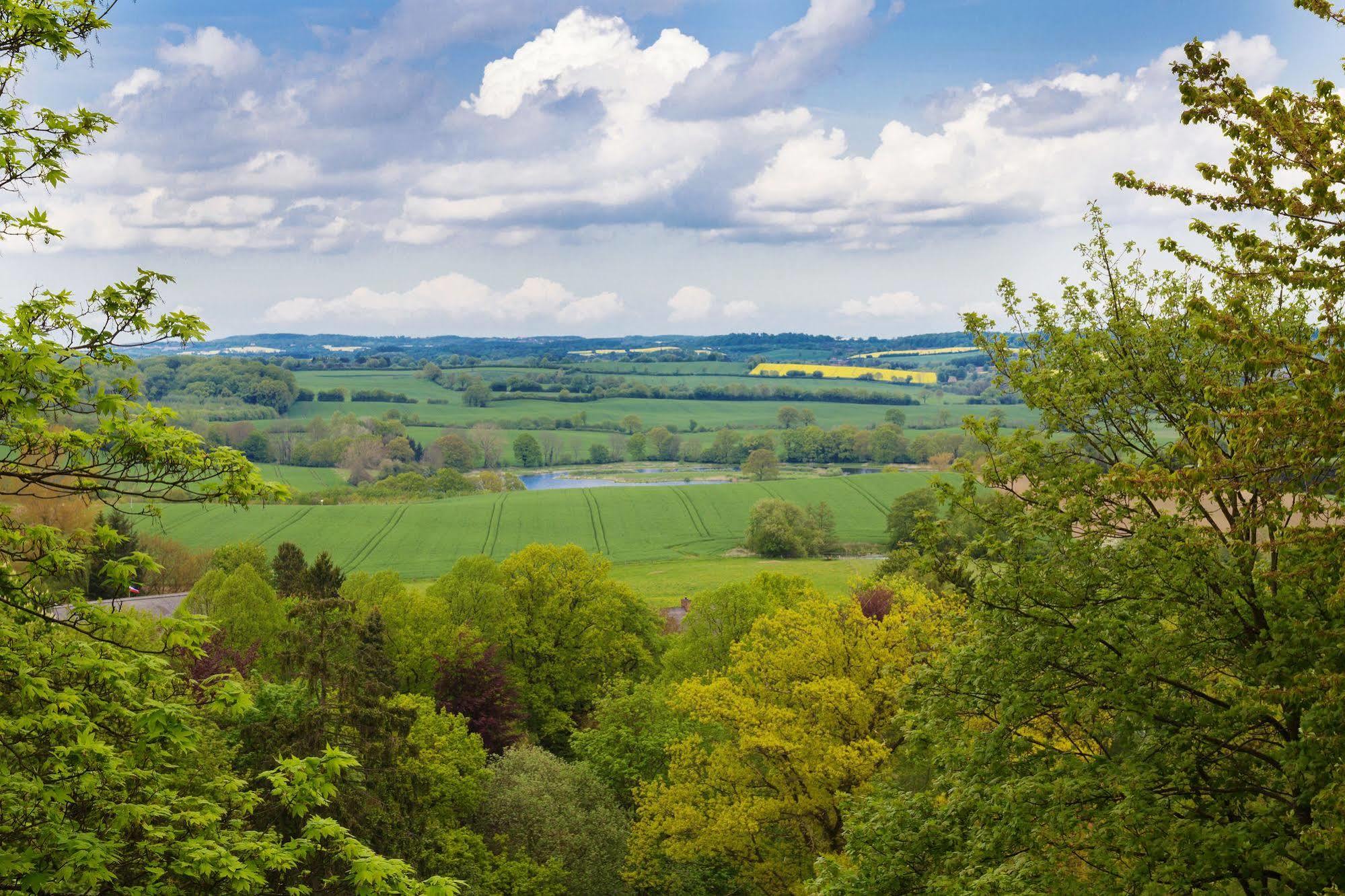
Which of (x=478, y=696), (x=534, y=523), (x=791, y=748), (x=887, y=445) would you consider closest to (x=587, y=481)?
(x=534, y=523)

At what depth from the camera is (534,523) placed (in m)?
114

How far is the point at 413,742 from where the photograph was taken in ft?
91.4

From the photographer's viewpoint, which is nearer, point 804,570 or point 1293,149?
point 1293,149

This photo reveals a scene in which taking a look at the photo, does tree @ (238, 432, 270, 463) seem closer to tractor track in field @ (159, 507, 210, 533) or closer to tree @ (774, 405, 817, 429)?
tractor track in field @ (159, 507, 210, 533)

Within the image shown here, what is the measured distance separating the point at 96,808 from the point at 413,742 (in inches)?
747

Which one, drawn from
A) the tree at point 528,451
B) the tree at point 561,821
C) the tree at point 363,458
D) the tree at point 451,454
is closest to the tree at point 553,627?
the tree at point 561,821

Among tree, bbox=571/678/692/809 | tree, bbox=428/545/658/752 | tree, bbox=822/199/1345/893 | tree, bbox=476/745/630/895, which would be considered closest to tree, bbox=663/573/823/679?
tree, bbox=428/545/658/752

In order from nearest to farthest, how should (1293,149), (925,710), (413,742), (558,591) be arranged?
(1293,149), (925,710), (413,742), (558,591)

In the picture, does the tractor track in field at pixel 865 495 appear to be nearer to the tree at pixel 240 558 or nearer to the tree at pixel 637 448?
the tree at pixel 637 448

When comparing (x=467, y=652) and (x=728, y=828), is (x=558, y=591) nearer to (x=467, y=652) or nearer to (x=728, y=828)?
(x=467, y=652)

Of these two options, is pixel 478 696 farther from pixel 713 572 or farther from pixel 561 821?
pixel 713 572

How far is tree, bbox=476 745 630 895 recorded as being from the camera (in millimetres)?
27484

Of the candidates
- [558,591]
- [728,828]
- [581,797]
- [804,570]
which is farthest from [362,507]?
[728,828]

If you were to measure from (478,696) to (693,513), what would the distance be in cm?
8238
